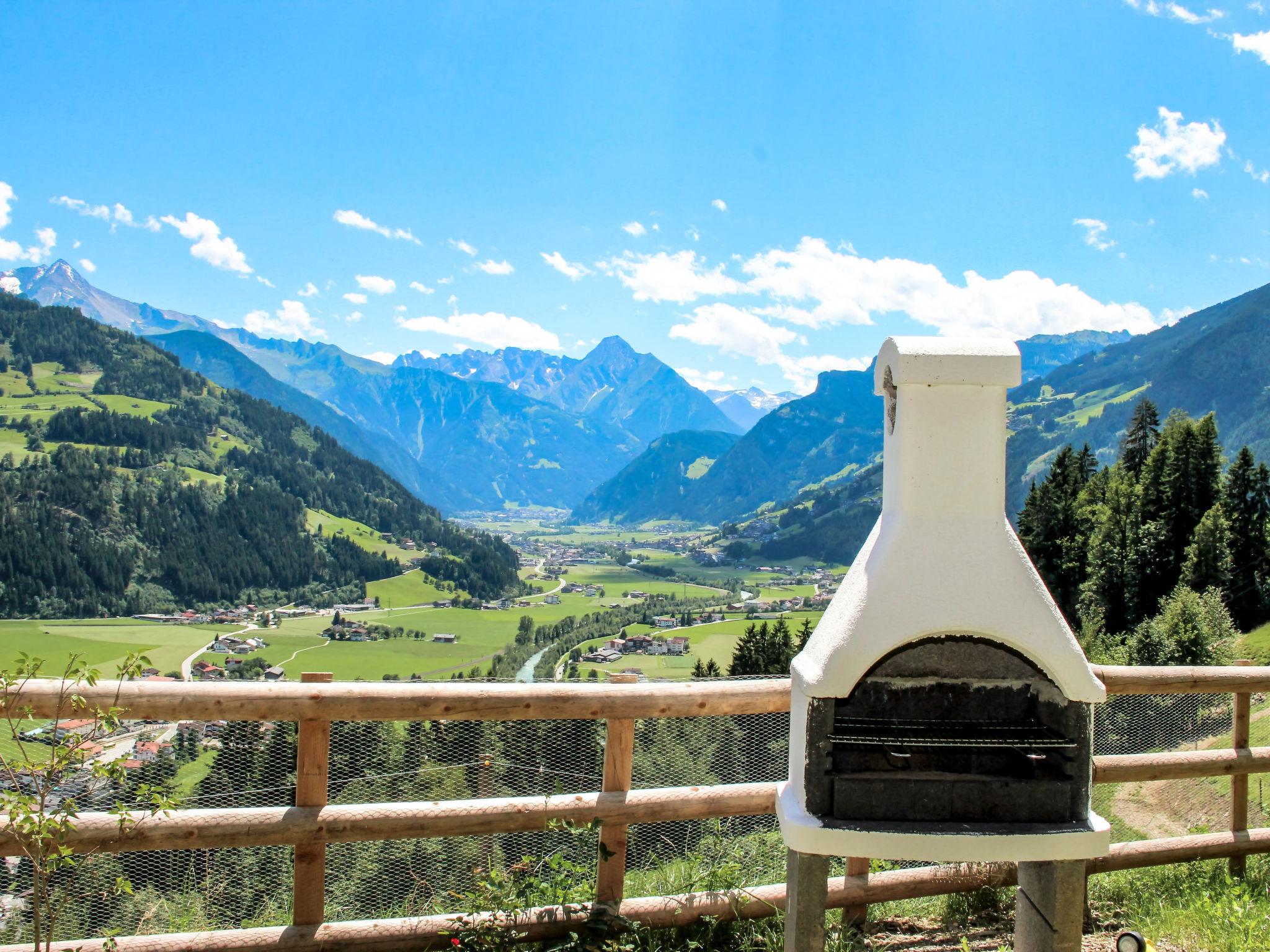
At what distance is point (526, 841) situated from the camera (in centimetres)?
570

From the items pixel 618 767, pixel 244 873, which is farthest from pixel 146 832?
pixel 618 767

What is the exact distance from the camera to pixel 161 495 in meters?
133

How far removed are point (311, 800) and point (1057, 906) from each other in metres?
3.30

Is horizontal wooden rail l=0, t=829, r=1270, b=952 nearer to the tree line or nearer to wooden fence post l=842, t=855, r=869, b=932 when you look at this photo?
wooden fence post l=842, t=855, r=869, b=932

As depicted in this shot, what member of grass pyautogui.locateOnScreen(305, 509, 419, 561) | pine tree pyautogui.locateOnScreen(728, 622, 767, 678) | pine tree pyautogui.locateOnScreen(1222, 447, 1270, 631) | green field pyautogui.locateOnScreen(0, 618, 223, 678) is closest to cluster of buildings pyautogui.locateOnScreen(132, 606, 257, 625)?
green field pyautogui.locateOnScreen(0, 618, 223, 678)

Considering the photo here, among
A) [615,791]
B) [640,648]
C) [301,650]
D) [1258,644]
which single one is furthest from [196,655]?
[615,791]

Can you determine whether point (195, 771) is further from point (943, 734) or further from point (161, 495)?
point (161, 495)

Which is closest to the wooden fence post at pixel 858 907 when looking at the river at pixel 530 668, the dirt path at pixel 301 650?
the river at pixel 530 668

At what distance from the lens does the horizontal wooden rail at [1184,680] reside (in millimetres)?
4770

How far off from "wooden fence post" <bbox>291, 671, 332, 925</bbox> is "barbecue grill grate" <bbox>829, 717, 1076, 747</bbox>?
242 cm

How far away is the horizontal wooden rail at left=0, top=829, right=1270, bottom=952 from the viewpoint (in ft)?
12.0

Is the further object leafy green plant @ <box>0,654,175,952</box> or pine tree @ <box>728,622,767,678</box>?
pine tree @ <box>728,622,767,678</box>

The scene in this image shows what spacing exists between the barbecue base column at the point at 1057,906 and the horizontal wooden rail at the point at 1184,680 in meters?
1.89

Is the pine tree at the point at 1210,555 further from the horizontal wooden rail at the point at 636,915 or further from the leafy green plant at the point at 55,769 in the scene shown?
the leafy green plant at the point at 55,769
